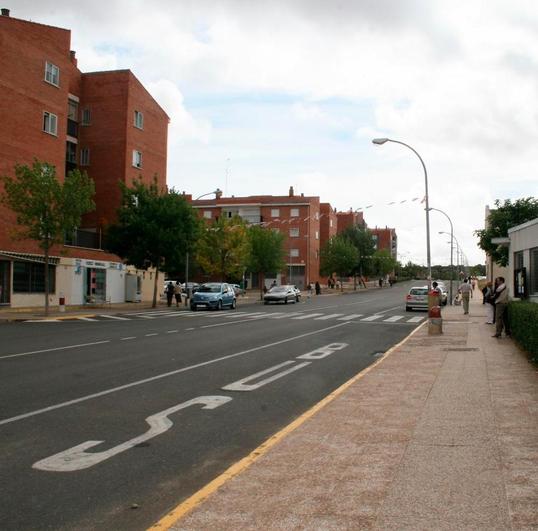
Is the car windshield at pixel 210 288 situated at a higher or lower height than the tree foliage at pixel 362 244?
lower

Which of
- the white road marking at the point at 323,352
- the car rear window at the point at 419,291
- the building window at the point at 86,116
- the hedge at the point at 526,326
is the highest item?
the building window at the point at 86,116

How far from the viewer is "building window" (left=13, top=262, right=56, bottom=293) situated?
32.9 metres

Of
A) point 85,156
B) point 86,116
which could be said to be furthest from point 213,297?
point 86,116

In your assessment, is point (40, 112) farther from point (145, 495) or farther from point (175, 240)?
point (145, 495)

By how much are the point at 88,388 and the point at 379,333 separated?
13.0 metres

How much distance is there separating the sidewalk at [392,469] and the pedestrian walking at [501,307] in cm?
891

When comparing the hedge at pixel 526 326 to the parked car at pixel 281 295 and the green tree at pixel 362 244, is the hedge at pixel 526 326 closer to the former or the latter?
the parked car at pixel 281 295

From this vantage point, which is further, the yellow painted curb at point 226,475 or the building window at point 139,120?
the building window at point 139,120

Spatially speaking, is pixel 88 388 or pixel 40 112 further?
pixel 40 112

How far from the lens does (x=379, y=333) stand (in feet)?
68.4

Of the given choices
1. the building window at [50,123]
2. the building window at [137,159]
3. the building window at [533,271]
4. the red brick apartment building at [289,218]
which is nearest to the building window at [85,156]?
the building window at [137,159]

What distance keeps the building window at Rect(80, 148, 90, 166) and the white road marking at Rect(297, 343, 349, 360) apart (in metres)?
32.1

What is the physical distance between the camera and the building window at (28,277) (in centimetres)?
3288

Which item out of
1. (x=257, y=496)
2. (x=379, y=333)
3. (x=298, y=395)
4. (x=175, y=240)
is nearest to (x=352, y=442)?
(x=257, y=496)
